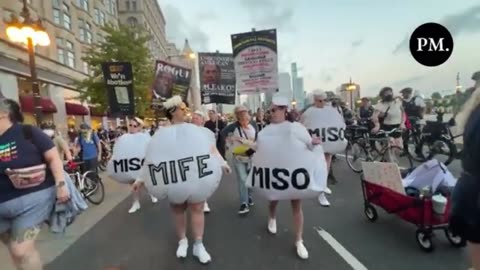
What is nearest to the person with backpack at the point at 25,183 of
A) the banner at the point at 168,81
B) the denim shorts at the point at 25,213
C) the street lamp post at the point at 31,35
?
the denim shorts at the point at 25,213

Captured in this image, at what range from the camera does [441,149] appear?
32.9 feet

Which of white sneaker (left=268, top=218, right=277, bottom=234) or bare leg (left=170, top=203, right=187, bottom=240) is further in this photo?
white sneaker (left=268, top=218, right=277, bottom=234)

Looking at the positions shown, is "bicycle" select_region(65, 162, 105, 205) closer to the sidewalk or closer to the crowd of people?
the sidewalk

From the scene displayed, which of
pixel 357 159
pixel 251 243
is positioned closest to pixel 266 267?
pixel 251 243

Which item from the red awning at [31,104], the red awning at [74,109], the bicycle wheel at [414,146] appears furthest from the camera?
the red awning at [74,109]

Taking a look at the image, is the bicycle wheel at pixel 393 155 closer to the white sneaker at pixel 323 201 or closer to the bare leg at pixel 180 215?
the white sneaker at pixel 323 201

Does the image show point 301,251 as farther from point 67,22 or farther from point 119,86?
point 67,22

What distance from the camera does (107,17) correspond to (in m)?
48.2

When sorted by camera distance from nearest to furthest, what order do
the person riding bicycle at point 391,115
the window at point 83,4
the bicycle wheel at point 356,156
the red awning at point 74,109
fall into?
the person riding bicycle at point 391,115 < the bicycle wheel at point 356,156 < the red awning at point 74,109 < the window at point 83,4

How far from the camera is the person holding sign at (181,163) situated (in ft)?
13.4

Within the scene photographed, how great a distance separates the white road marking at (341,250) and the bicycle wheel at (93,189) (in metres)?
5.43

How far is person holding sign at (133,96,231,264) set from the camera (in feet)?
13.4

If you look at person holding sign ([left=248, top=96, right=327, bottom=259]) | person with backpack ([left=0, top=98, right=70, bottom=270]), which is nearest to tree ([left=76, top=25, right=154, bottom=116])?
person holding sign ([left=248, top=96, right=327, bottom=259])

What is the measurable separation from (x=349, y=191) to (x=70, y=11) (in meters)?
36.0
